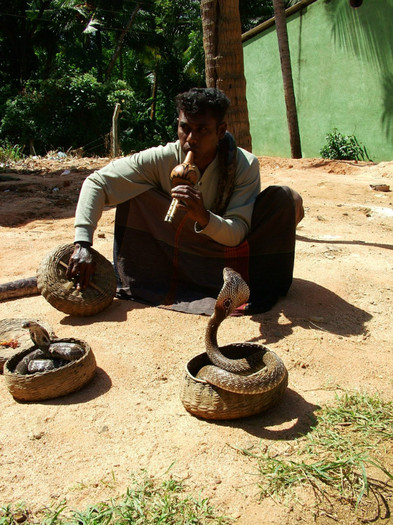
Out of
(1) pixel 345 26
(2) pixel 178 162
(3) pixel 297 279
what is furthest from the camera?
(1) pixel 345 26

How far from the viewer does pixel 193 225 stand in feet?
12.6

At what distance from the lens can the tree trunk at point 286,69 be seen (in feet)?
39.3

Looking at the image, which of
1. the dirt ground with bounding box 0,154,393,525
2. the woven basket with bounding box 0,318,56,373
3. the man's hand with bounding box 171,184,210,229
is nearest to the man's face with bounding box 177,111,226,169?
the man's hand with bounding box 171,184,210,229

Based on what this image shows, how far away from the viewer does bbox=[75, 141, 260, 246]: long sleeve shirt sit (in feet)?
12.0

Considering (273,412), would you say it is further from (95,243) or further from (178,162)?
(95,243)

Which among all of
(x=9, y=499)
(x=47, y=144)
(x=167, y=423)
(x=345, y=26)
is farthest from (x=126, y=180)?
(x=47, y=144)

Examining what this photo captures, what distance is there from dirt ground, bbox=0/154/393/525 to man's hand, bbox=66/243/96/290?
0.27m

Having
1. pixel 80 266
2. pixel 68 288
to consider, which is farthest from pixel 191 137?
pixel 68 288

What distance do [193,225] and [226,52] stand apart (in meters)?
2.64

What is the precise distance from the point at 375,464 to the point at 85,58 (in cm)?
2789

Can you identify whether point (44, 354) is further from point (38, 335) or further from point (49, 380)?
point (49, 380)

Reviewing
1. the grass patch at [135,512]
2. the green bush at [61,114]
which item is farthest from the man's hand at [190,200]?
the green bush at [61,114]

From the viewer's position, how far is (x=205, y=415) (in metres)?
2.51

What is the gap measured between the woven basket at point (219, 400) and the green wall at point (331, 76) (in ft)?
34.0
